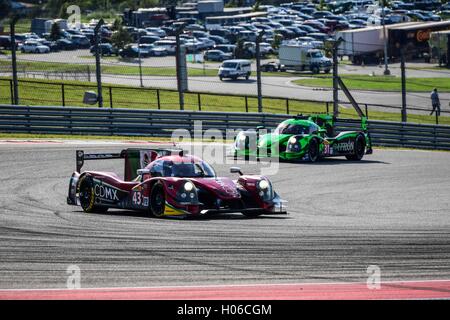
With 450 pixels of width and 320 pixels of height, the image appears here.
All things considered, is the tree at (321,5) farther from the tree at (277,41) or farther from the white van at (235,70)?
the white van at (235,70)

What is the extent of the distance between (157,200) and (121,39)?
114 ft

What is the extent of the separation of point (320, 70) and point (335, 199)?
39.2 metres

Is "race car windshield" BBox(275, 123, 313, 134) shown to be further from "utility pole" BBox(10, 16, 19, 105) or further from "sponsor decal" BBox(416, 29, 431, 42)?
"sponsor decal" BBox(416, 29, 431, 42)

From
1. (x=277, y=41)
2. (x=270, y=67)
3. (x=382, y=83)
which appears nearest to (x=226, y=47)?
(x=277, y=41)

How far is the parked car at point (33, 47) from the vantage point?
4088 centimetres

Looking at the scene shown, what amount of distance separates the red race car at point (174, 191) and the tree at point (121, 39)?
3203cm

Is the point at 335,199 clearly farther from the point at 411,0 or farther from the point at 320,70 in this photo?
the point at 411,0

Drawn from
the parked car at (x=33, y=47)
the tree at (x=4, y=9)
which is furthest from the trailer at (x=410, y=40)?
the parked car at (x=33, y=47)

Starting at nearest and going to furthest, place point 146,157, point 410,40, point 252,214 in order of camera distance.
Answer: point 252,214 → point 146,157 → point 410,40

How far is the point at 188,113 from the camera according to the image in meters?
32.2

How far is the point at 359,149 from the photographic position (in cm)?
2841

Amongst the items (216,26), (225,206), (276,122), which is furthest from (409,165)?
(216,26)

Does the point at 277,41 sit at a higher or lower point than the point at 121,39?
lower

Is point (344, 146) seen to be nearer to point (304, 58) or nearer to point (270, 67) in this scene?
point (270, 67)
